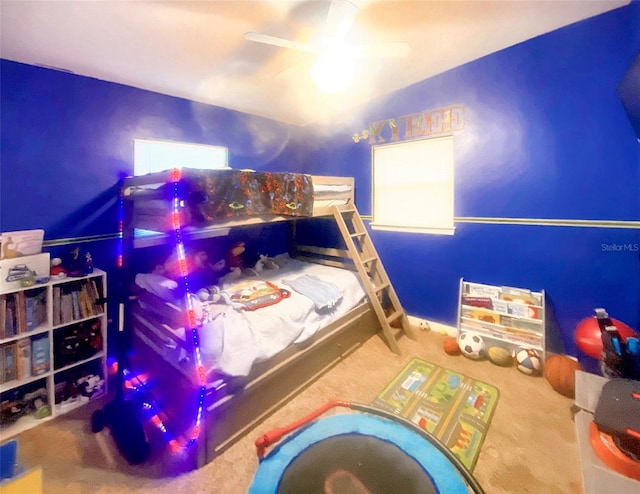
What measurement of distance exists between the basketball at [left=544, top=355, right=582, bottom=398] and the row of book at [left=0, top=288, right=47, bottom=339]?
3675mm

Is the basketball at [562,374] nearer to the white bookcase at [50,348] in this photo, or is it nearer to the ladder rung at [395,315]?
the ladder rung at [395,315]

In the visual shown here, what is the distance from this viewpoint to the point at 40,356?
77.5 inches

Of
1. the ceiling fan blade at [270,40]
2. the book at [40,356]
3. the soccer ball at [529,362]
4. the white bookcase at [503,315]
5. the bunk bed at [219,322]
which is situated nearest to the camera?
the ceiling fan blade at [270,40]

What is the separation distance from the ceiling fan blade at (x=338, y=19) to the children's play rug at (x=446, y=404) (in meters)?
2.38

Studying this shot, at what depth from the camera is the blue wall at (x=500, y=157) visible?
6.82 feet

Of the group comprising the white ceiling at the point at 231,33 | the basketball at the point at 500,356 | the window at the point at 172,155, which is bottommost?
the basketball at the point at 500,356

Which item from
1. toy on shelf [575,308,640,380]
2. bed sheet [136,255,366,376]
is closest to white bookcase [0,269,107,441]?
bed sheet [136,255,366,376]

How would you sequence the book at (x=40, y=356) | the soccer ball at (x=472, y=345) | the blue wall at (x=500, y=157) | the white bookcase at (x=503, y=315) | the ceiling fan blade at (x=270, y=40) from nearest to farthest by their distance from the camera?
the ceiling fan blade at (x=270, y=40), the book at (x=40, y=356), the blue wall at (x=500, y=157), the white bookcase at (x=503, y=315), the soccer ball at (x=472, y=345)

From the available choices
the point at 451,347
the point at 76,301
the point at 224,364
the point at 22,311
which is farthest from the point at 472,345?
the point at 22,311

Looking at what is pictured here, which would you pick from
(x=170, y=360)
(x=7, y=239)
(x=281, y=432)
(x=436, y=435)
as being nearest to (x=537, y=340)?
(x=436, y=435)

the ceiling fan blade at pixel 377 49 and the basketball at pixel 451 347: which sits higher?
the ceiling fan blade at pixel 377 49

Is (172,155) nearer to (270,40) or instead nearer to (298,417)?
(270,40)

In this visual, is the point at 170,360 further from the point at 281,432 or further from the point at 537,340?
the point at 537,340

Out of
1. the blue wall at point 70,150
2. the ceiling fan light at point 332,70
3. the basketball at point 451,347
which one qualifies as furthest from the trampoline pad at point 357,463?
the ceiling fan light at point 332,70
